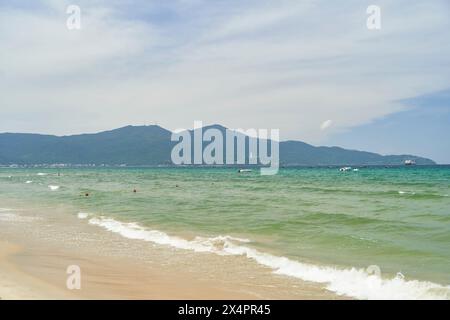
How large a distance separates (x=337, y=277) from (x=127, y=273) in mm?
4952

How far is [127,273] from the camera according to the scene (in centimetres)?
1084

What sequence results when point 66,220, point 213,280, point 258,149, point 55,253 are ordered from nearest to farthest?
point 213,280
point 55,253
point 66,220
point 258,149

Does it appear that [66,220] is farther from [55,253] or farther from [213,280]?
[213,280]

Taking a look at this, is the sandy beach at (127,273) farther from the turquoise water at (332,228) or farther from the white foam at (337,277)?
the turquoise water at (332,228)

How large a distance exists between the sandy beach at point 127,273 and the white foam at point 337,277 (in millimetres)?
480

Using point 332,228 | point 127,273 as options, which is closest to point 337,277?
point 127,273

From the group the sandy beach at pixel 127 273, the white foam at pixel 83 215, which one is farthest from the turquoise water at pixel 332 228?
the sandy beach at pixel 127 273

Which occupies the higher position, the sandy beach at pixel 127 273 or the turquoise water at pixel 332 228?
the sandy beach at pixel 127 273

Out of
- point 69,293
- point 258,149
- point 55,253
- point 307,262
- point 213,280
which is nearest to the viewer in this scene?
point 69,293

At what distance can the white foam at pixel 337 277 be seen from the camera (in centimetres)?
912

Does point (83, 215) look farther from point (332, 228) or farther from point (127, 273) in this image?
point (127, 273)

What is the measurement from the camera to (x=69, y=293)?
8.73 m
